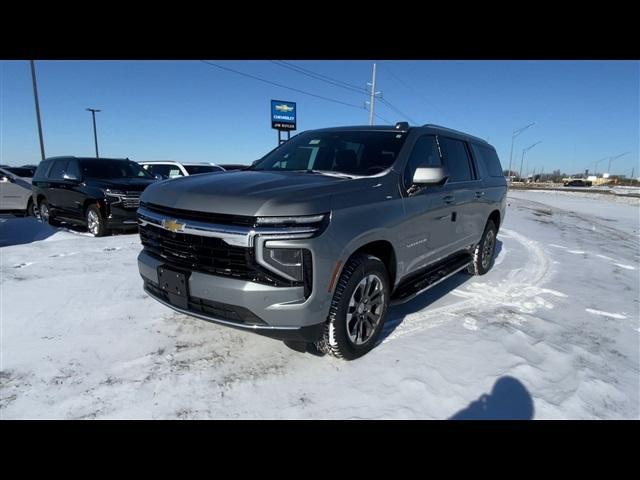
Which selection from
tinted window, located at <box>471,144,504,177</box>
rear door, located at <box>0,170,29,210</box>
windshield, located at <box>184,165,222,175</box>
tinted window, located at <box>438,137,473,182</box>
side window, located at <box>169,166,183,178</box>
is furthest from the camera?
windshield, located at <box>184,165,222,175</box>

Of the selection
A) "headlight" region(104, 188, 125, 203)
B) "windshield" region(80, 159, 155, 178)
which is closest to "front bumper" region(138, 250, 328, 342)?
"headlight" region(104, 188, 125, 203)

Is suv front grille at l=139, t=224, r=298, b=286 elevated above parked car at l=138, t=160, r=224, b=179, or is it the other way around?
parked car at l=138, t=160, r=224, b=179

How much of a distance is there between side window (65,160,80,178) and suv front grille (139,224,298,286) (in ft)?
23.7

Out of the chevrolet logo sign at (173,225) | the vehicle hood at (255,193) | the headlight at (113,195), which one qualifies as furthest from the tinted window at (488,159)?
the headlight at (113,195)

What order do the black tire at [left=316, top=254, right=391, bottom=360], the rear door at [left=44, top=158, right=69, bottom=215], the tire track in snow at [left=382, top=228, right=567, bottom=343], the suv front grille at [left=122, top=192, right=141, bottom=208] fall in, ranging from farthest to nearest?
the rear door at [left=44, top=158, right=69, bottom=215] < the suv front grille at [left=122, top=192, right=141, bottom=208] < the tire track in snow at [left=382, top=228, right=567, bottom=343] < the black tire at [left=316, top=254, right=391, bottom=360]

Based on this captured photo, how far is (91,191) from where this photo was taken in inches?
321

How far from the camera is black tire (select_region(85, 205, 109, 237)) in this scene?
7914 millimetres

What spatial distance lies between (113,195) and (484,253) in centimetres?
749

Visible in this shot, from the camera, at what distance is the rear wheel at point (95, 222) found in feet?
26.0

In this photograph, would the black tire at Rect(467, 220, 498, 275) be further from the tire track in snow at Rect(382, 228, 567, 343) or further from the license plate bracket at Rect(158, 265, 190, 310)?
the license plate bracket at Rect(158, 265, 190, 310)

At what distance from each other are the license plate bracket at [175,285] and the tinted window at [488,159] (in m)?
4.36

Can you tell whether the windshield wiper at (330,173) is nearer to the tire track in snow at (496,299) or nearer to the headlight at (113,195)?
the tire track in snow at (496,299)

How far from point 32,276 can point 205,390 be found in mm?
3751
